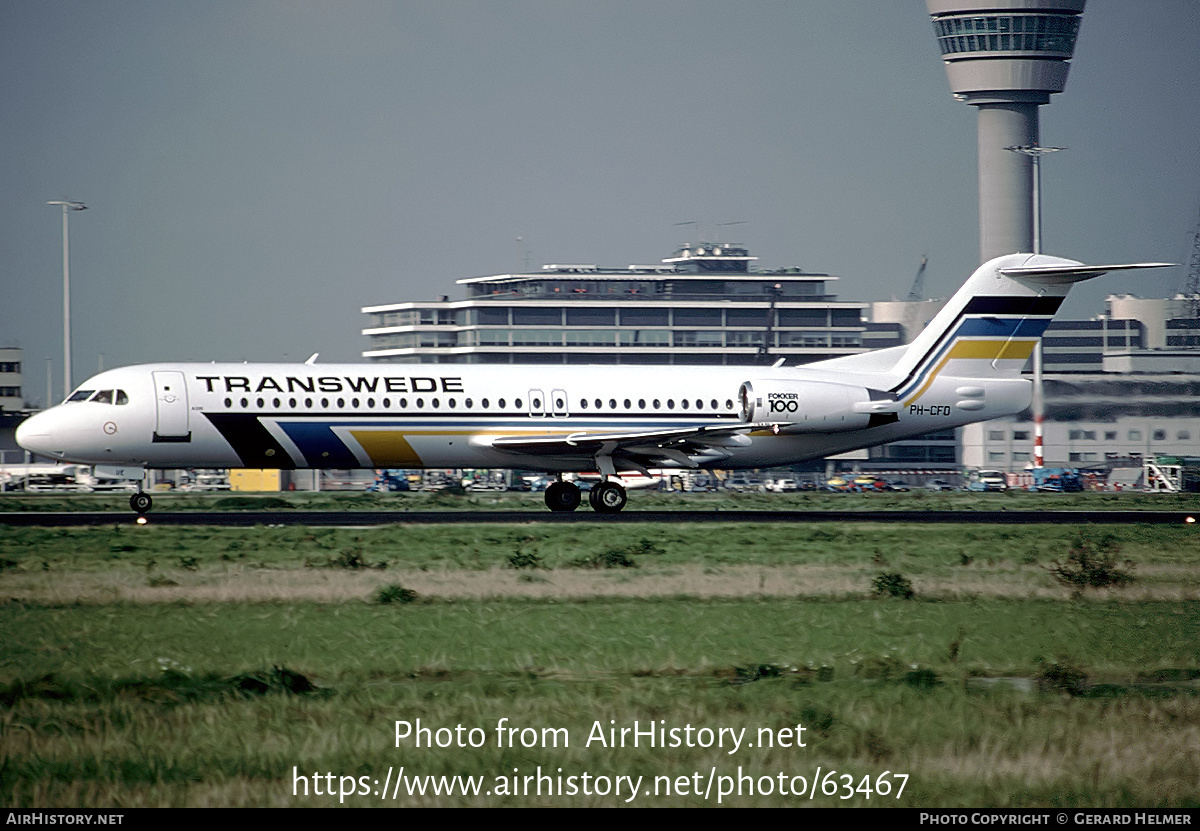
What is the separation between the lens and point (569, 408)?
130 ft

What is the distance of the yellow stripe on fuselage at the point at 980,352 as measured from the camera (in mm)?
41844

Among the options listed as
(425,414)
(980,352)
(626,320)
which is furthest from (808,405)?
(626,320)

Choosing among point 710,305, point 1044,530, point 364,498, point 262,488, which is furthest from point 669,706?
point 710,305

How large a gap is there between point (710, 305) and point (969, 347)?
123 metres

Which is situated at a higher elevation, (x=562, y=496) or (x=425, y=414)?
(x=425, y=414)

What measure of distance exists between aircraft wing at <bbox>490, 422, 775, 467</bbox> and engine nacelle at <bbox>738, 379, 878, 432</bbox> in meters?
0.55

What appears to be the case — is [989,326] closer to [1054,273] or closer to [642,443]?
[1054,273]

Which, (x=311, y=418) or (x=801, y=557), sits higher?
(x=311, y=418)

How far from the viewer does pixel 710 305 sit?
164500 millimetres

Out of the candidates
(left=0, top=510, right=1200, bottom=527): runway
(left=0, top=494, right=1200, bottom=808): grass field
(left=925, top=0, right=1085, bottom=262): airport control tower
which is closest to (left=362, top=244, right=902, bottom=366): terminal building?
(left=925, top=0, right=1085, bottom=262): airport control tower

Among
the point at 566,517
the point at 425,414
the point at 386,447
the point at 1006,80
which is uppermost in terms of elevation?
the point at 1006,80

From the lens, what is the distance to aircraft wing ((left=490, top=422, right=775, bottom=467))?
38312mm

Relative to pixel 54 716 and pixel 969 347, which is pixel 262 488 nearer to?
pixel 969 347

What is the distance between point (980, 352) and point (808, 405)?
583 cm
